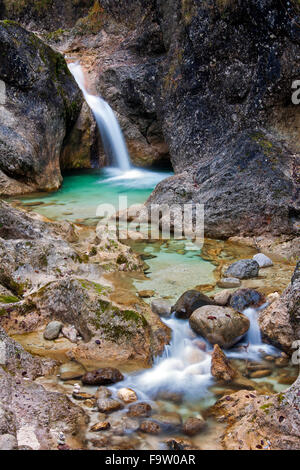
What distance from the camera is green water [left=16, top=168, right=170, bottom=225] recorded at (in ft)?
31.9

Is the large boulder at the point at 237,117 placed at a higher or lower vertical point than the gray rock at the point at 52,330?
higher

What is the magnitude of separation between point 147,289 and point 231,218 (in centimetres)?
293

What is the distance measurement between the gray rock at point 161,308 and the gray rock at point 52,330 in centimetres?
113

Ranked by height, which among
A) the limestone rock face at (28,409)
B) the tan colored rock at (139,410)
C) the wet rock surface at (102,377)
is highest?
the limestone rock face at (28,409)

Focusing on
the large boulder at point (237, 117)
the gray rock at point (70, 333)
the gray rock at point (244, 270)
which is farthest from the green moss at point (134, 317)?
the large boulder at point (237, 117)

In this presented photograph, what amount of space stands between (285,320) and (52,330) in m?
2.44

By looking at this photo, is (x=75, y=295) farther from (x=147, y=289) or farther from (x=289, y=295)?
(x=289, y=295)

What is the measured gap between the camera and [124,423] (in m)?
3.52

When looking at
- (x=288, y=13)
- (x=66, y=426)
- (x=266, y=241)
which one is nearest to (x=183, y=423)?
(x=66, y=426)

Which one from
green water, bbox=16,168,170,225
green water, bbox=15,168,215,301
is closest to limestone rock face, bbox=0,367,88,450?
green water, bbox=15,168,215,301

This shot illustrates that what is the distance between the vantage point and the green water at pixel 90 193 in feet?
31.9

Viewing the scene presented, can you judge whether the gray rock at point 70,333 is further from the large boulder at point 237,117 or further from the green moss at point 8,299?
the large boulder at point 237,117

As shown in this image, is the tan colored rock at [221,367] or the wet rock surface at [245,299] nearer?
the tan colored rock at [221,367]
